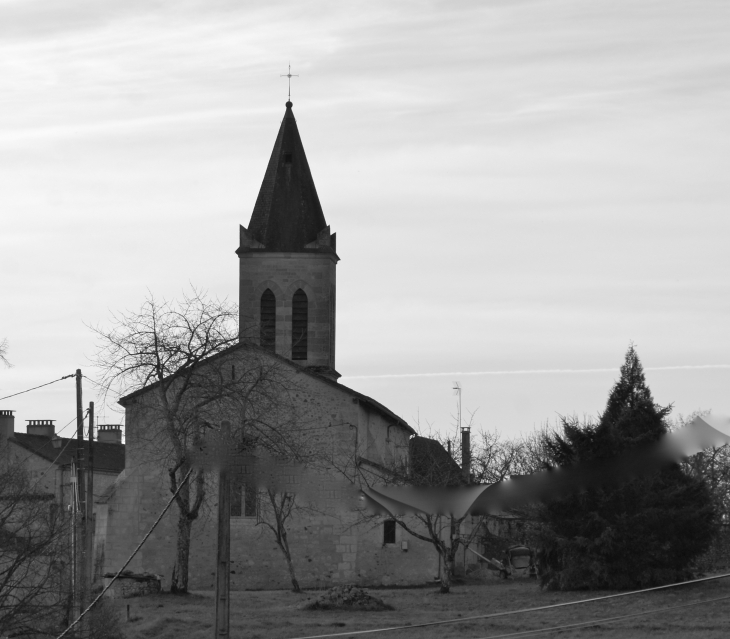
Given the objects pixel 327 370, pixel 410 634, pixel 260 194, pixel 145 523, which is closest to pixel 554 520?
pixel 410 634

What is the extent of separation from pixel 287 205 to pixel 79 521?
27.1m

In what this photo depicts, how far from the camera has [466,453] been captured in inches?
1750

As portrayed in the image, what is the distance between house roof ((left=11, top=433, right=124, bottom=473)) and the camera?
230ft

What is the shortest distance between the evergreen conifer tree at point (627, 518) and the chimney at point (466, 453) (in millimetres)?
5724

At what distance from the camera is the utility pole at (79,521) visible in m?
24.4

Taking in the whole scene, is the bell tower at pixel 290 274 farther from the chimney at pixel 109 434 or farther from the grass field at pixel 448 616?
the chimney at pixel 109 434

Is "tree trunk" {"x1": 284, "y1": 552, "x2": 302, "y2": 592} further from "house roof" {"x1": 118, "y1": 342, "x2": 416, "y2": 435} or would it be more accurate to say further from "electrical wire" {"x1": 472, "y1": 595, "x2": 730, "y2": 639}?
"electrical wire" {"x1": 472, "y1": 595, "x2": 730, "y2": 639}

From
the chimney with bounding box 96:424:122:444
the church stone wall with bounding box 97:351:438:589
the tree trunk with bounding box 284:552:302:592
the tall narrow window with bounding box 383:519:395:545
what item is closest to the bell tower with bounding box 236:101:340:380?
the church stone wall with bounding box 97:351:438:589

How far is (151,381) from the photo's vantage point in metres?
34.3

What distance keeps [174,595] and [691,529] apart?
13.5m

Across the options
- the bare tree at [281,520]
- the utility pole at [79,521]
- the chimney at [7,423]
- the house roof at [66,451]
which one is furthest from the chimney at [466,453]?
the chimney at [7,423]

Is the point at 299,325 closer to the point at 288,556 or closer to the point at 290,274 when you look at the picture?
the point at 290,274

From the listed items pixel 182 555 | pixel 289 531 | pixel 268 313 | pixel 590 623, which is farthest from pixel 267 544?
pixel 590 623

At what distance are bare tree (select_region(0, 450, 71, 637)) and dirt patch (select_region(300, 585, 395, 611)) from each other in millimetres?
6103
